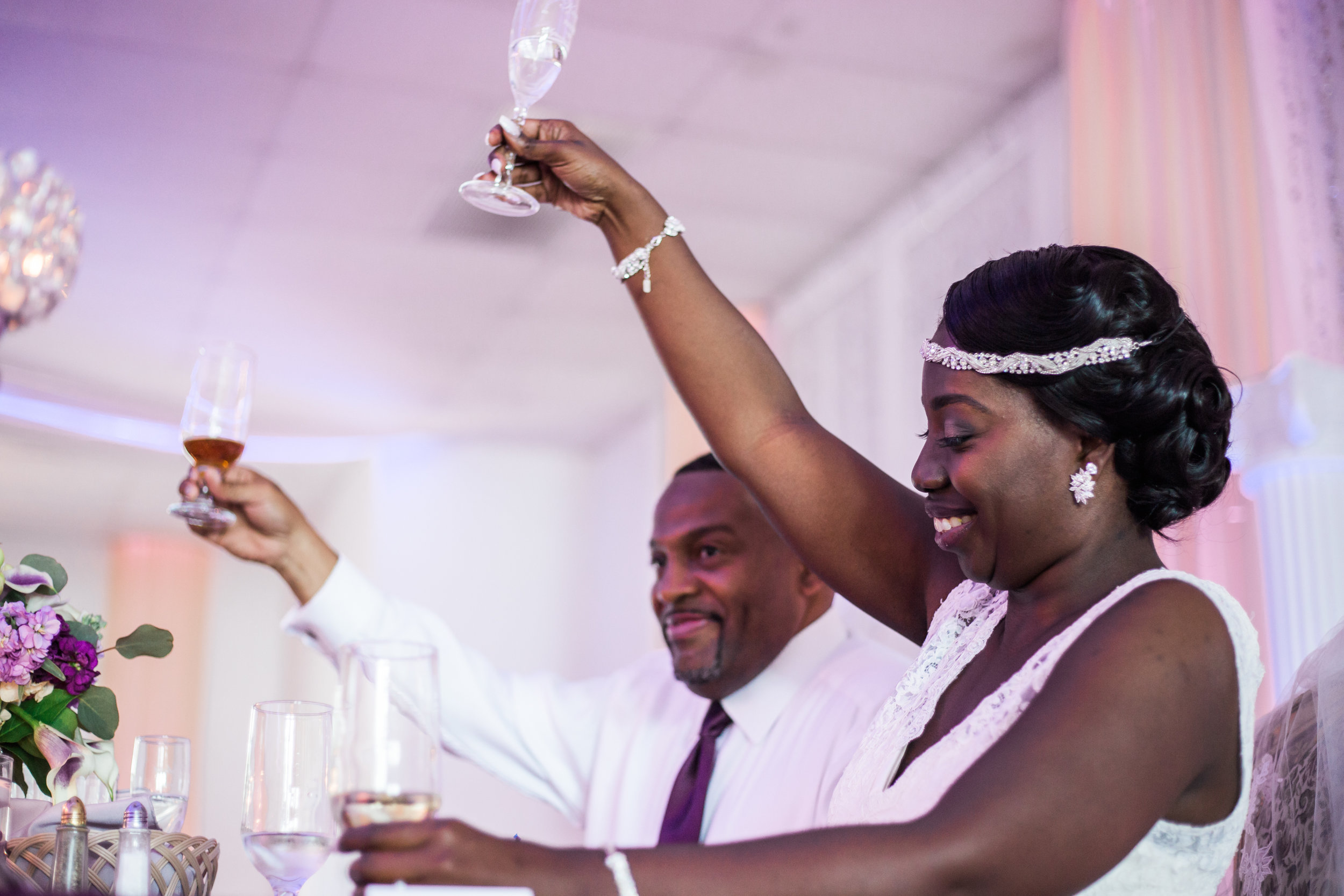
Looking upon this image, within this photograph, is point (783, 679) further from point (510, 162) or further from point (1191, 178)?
point (1191, 178)

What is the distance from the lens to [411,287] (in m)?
5.70

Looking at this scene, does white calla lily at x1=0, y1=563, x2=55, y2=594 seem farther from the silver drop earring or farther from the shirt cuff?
the silver drop earring

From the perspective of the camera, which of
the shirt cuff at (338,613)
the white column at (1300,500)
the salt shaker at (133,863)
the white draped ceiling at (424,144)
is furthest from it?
the white draped ceiling at (424,144)

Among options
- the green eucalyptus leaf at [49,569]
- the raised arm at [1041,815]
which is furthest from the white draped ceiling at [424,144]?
the raised arm at [1041,815]

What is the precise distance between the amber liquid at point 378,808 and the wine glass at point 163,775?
0.92 meters

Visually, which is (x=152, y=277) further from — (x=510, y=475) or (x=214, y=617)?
(x=214, y=617)

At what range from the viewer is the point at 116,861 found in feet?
4.60

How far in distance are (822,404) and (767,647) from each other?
10.3 ft

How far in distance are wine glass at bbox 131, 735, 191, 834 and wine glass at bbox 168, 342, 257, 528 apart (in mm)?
316

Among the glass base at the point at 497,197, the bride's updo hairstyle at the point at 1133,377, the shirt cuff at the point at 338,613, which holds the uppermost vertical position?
the glass base at the point at 497,197

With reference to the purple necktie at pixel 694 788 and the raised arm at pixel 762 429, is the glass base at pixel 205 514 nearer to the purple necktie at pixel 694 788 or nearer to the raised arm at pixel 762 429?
the raised arm at pixel 762 429

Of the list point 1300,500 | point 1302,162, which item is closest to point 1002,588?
point 1300,500

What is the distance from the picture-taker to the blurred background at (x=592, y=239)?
106 inches

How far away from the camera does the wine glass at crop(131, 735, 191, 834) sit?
5.41ft
